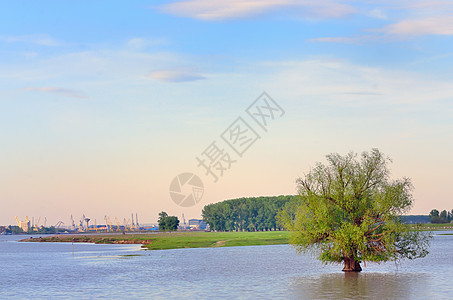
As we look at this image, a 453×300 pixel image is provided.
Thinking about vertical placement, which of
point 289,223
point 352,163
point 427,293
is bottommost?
point 427,293

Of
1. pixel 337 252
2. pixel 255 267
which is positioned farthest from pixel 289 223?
pixel 255 267

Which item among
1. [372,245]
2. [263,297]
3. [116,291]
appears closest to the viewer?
[263,297]

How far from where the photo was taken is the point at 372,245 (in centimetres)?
7400

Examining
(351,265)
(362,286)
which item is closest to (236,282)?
(351,265)

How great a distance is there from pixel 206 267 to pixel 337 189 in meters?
37.0

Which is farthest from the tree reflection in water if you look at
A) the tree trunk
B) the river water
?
the tree trunk

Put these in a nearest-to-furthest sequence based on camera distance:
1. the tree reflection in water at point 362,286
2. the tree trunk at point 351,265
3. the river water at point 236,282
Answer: the tree reflection in water at point 362,286, the river water at point 236,282, the tree trunk at point 351,265

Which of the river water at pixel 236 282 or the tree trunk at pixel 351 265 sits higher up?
the tree trunk at pixel 351 265

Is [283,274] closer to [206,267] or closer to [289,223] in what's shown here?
[289,223]

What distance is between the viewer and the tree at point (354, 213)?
7344 centimetres

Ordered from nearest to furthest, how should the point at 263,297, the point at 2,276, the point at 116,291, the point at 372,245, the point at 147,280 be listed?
the point at 263,297 < the point at 116,291 < the point at 372,245 < the point at 147,280 < the point at 2,276

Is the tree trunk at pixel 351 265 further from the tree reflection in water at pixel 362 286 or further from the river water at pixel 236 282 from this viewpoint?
the river water at pixel 236 282

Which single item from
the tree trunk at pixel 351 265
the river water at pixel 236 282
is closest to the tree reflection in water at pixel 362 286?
the river water at pixel 236 282

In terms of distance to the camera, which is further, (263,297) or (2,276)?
(2,276)
